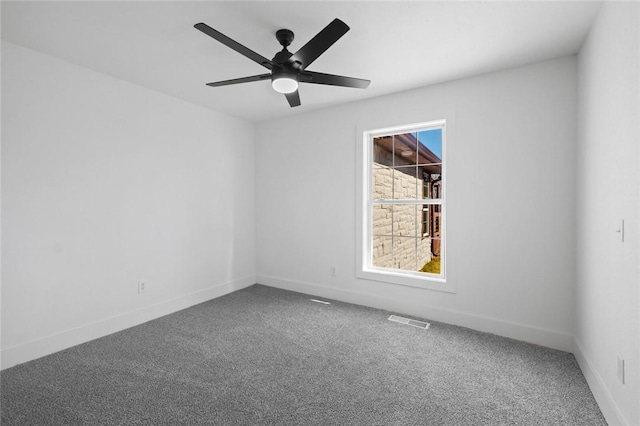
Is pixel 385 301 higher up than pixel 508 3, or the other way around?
pixel 508 3

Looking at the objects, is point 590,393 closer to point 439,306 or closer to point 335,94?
point 439,306

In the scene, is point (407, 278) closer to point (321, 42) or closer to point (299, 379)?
point (299, 379)

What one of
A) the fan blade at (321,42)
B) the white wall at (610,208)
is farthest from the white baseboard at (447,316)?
the fan blade at (321,42)

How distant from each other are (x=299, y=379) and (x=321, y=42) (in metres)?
2.26

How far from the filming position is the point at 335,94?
3.56m

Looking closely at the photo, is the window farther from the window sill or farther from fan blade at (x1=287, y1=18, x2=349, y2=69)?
fan blade at (x1=287, y1=18, x2=349, y2=69)

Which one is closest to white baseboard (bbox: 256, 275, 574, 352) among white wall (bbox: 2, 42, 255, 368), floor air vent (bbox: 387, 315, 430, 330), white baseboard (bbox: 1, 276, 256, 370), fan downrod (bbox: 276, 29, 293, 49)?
floor air vent (bbox: 387, 315, 430, 330)

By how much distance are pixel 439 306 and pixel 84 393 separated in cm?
310

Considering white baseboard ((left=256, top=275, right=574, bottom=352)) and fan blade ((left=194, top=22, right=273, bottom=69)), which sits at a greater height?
fan blade ((left=194, top=22, right=273, bottom=69))

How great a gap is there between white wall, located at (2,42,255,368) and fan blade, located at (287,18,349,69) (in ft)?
6.97

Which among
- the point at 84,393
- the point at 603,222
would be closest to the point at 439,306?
the point at 603,222

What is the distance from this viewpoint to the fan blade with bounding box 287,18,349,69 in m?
1.72

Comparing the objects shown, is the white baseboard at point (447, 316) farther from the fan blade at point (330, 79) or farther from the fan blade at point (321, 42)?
the fan blade at point (321, 42)

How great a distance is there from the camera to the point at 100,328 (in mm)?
2957
